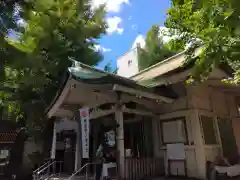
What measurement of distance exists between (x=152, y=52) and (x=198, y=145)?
18.5m

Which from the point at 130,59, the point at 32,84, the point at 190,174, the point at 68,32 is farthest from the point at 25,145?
the point at 130,59

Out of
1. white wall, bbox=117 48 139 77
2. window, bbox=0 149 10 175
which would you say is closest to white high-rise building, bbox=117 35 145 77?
white wall, bbox=117 48 139 77

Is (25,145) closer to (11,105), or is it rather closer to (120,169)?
(11,105)

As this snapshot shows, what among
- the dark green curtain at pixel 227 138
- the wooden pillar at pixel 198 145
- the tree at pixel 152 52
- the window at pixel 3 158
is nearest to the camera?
the wooden pillar at pixel 198 145

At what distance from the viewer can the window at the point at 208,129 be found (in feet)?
26.4

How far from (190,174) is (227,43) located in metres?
5.63

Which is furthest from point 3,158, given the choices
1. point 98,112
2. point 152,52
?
point 152,52

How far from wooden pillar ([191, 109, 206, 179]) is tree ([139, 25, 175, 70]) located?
17.1 m

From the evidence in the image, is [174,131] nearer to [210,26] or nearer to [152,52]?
[210,26]

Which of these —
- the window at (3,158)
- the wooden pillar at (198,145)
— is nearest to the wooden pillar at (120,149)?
the wooden pillar at (198,145)

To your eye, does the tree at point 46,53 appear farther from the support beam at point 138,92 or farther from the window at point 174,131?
the window at point 174,131

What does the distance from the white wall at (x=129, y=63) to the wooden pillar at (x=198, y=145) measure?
755 inches

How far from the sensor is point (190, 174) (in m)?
7.56

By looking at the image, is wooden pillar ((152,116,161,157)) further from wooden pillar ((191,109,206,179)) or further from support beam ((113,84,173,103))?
wooden pillar ((191,109,206,179))
